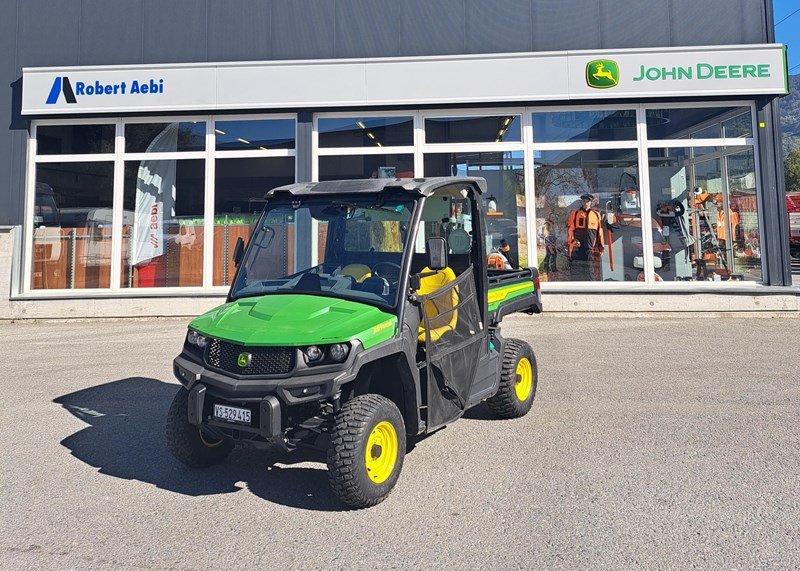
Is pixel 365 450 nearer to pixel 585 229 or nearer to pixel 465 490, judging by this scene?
pixel 465 490

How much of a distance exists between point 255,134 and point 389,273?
950cm

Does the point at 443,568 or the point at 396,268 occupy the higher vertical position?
the point at 396,268

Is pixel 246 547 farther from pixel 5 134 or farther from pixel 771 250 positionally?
pixel 5 134

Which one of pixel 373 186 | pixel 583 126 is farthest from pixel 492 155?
pixel 373 186

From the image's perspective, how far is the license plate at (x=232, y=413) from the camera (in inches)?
128

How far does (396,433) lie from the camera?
3.48 metres

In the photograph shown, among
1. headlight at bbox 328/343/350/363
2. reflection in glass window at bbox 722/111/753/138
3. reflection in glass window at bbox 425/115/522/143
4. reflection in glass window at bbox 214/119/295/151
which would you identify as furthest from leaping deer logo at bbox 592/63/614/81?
headlight at bbox 328/343/350/363

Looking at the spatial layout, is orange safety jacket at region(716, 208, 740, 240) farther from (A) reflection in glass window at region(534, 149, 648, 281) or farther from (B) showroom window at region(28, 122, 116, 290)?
(B) showroom window at region(28, 122, 116, 290)

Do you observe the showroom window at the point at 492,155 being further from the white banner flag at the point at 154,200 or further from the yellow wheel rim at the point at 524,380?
the yellow wheel rim at the point at 524,380

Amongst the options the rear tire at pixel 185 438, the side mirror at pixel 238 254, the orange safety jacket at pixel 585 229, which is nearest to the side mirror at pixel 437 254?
the side mirror at pixel 238 254

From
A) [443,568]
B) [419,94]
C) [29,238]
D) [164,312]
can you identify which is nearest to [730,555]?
[443,568]

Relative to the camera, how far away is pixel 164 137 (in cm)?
1237

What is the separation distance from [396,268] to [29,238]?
37.8 ft

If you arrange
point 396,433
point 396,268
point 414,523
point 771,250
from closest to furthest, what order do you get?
point 414,523
point 396,433
point 396,268
point 771,250
